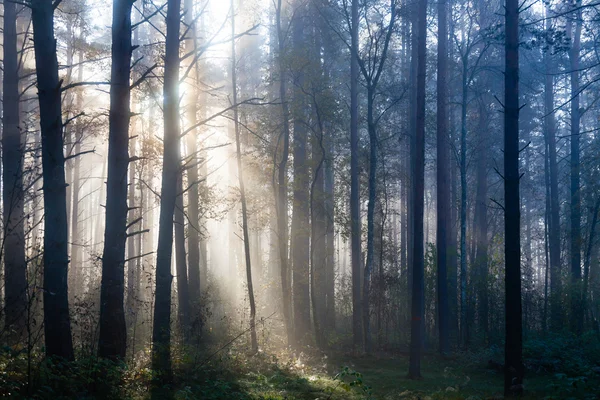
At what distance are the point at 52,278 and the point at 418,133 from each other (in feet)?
34.2

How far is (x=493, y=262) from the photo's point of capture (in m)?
23.4

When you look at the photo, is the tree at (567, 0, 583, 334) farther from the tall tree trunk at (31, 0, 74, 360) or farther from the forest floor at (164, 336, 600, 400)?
the tall tree trunk at (31, 0, 74, 360)

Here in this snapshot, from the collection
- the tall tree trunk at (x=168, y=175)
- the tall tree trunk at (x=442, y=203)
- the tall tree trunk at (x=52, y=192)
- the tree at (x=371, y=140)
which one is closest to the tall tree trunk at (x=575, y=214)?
the tall tree trunk at (x=442, y=203)

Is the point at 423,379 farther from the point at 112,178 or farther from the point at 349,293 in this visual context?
the point at 349,293

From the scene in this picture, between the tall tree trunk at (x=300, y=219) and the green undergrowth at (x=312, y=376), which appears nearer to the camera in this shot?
the green undergrowth at (x=312, y=376)

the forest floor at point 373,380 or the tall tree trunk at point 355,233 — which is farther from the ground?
the tall tree trunk at point 355,233

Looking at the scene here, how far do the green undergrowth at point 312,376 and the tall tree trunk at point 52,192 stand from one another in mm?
491

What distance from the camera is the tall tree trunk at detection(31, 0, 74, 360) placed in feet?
25.4

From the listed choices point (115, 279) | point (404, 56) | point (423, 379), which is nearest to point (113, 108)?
point (115, 279)

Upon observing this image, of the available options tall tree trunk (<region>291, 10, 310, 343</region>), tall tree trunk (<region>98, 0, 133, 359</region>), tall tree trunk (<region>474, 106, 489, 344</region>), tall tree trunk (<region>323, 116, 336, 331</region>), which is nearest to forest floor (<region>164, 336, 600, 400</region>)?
tall tree trunk (<region>98, 0, 133, 359</region>)

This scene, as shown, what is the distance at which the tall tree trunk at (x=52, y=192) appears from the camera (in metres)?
7.75

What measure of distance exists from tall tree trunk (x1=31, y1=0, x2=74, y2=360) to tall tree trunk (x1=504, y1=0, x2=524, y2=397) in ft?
27.7

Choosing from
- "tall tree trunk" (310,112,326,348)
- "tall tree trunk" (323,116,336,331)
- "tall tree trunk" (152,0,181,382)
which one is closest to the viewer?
"tall tree trunk" (152,0,181,382)

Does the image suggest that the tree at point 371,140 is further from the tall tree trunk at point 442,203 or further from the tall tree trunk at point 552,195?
the tall tree trunk at point 552,195
